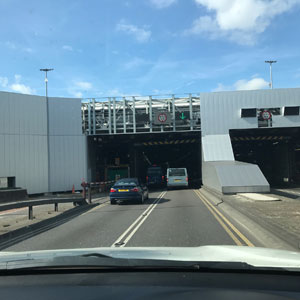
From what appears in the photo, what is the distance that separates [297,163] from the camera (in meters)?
40.4

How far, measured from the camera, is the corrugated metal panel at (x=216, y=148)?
90.7 feet

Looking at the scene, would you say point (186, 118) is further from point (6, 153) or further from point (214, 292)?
point (214, 292)

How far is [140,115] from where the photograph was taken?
3058cm

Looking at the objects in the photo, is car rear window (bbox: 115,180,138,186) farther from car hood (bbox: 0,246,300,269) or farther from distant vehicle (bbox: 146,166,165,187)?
distant vehicle (bbox: 146,166,165,187)

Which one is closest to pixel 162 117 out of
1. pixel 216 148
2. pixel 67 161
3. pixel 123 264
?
pixel 216 148

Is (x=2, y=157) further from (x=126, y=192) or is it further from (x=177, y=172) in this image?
(x=177, y=172)

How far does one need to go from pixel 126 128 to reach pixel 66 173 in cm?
711

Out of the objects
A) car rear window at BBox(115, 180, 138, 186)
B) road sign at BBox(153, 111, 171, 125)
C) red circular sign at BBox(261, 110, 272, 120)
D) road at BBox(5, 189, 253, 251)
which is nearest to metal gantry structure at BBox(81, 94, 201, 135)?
road sign at BBox(153, 111, 171, 125)

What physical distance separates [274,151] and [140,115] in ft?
81.7

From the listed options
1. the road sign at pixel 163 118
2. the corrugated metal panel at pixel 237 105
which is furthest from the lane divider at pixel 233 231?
the corrugated metal panel at pixel 237 105

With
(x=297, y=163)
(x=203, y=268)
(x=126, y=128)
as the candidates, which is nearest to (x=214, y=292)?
(x=203, y=268)

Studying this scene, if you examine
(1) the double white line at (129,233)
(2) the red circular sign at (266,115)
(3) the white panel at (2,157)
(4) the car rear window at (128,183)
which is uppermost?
(2) the red circular sign at (266,115)

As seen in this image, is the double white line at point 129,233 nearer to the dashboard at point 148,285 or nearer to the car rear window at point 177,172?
the dashboard at point 148,285

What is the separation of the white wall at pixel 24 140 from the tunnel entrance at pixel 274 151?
1904 cm
